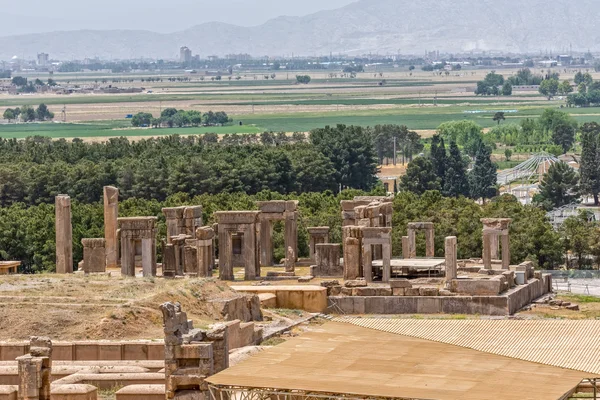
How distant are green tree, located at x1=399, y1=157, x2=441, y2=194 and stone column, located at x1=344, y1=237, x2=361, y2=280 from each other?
61.6 m

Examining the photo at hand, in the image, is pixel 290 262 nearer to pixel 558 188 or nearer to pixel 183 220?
pixel 183 220

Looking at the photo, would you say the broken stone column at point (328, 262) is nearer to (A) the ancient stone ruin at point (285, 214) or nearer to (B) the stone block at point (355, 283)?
(A) the ancient stone ruin at point (285, 214)

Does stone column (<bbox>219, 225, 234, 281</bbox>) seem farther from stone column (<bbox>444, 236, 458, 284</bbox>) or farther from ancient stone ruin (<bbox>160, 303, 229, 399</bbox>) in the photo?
ancient stone ruin (<bbox>160, 303, 229, 399</bbox>)

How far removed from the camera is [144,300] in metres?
49.3

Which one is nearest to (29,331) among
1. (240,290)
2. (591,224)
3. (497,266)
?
(240,290)

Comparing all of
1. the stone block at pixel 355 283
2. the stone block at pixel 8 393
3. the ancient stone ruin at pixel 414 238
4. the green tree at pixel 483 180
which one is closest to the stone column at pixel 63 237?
the stone block at pixel 355 283

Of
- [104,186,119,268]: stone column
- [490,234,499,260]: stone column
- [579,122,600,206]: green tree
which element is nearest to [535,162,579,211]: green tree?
[579,122,600,206]: green tree

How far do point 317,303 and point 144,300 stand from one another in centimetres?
965

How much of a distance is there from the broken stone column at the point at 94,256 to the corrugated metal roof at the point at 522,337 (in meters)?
24.8

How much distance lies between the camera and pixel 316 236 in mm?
69938

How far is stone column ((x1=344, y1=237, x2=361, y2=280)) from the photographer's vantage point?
61438 mm

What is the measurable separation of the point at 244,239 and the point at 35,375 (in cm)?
2871

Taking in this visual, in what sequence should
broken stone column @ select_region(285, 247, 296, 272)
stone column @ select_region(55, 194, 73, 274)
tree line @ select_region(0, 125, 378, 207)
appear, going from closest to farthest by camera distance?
stone column @ select_region(55, 194, 73, 274), broken stone column @ select_region(285, 247, 296, 272), tree line @ select_region(0, 125, 378, 207)

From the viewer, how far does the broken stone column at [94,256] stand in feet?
211
